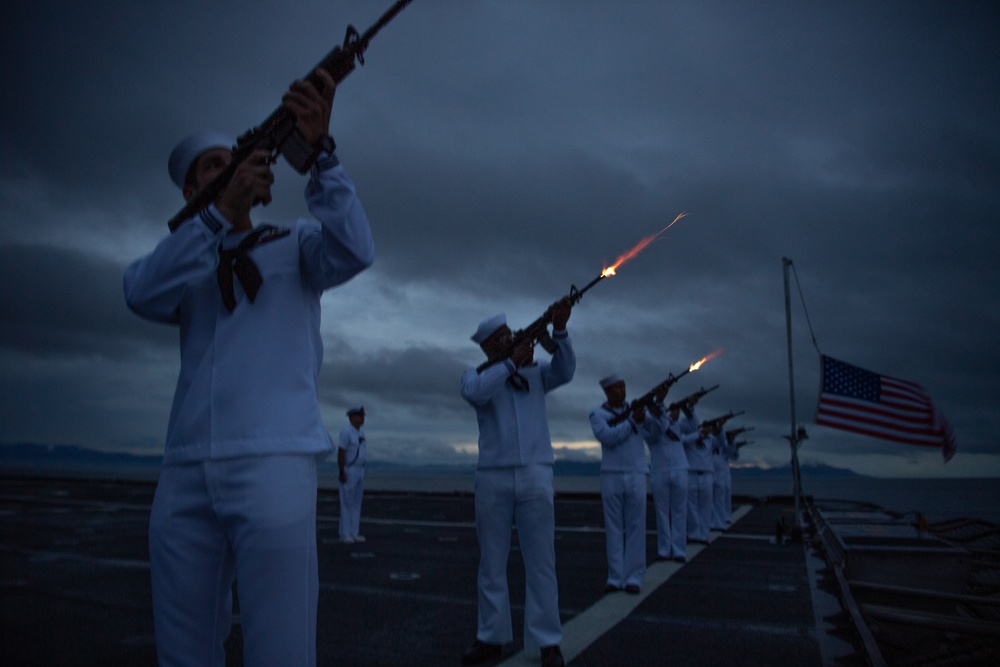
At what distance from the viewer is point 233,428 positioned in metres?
2.01

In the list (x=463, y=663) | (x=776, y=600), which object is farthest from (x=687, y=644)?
(x=776, y=600)

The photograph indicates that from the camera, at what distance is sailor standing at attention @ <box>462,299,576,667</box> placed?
482cm

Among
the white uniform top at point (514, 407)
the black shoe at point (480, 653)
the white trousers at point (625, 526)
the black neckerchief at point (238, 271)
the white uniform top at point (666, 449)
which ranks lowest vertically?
the black shoe at point (480, 653)

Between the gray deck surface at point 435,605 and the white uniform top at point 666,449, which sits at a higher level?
the white uniform top at point 666,449

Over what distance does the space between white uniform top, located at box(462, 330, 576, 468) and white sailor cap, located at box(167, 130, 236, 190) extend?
2825mm

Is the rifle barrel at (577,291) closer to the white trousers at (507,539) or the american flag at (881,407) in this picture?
the white trousers at (507,539)

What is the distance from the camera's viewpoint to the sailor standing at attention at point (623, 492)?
24.7ft

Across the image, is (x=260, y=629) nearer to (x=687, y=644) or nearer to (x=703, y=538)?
(x=687, y=644)

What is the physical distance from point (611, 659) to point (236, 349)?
12.5 feet

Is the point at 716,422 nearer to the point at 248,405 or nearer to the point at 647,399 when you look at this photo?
the point at 647,399

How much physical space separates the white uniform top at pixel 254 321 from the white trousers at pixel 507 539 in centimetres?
308

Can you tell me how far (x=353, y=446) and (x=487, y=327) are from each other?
9469mm

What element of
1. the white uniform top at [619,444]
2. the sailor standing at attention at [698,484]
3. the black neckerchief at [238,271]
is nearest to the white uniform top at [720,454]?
the sailor standing at attention at [698,484]

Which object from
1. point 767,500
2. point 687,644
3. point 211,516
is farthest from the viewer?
point 767,500
